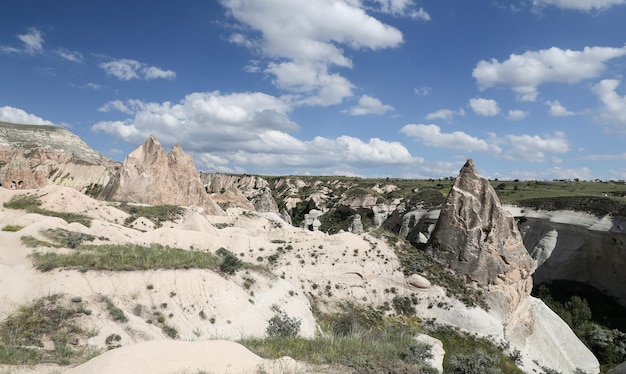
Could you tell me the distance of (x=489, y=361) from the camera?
15539 millimetres

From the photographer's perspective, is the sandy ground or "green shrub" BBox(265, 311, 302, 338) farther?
"green shrub" BBox(265, 311, 302, 338)

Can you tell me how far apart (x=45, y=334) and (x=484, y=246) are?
→ 26.7 metres

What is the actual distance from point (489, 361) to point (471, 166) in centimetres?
1878

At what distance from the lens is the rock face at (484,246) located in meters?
27.9

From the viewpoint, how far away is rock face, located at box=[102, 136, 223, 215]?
4272 cm

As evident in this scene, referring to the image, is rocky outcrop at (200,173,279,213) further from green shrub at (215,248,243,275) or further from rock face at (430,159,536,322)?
green shrub at (215,248,243,275)

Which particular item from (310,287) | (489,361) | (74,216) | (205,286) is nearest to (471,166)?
(310,287)

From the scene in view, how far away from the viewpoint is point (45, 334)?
1191 cm

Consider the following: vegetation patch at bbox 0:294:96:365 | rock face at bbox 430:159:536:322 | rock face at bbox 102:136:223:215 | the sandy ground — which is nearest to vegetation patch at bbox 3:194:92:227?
the sandy ground

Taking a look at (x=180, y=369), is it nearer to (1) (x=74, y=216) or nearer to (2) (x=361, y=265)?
(2) (x=361, y=265)

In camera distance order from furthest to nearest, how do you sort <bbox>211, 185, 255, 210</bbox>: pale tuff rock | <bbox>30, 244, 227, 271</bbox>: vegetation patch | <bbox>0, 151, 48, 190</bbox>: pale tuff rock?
<bbox>211, 185, 255, 210</bbox>: pale tuff rock < <bbox>0, 151, 48, 190</bbox>: pale tuff rock < <bbox>30, 244, 227, 271</bbox>: vegetation patch

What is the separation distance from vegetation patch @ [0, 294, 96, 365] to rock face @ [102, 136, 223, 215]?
30.7 metres

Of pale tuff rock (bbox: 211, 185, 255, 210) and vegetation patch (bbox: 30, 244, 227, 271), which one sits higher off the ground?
vegetation patch (bbox: 30, 244, 227, 271)

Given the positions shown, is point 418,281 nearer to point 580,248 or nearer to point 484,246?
point 484,246
